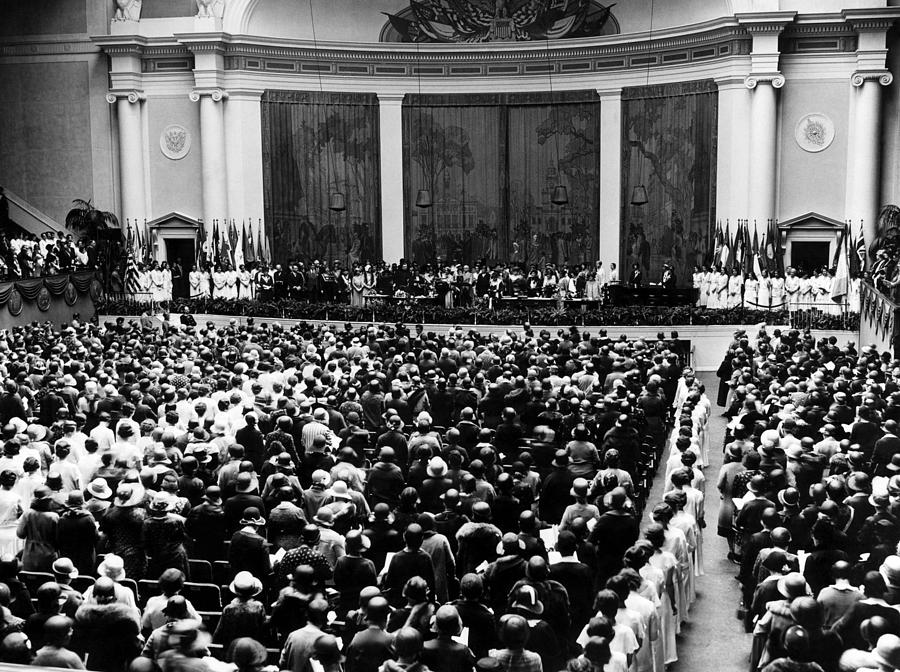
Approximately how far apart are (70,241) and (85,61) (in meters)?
7.58

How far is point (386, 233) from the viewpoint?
123ft

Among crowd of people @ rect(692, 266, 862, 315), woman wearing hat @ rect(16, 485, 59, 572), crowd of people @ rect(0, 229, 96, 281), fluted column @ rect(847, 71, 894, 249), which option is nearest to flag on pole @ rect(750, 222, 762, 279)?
crowd of people @ rect(692, 266, 862, 315)

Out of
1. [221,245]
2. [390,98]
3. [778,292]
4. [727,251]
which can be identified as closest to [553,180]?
[390,98]

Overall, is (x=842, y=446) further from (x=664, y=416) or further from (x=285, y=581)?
(x=285, y=581)

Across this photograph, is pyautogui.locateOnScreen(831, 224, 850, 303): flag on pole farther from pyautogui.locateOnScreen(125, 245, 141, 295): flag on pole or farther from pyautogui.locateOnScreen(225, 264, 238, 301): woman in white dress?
pyautogui.locateOnScreen(125, 245, 141, 295): flag on pole

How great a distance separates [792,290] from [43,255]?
888 inches

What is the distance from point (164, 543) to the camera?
9484mm

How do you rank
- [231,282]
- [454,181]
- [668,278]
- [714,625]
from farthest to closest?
[454,181] → [231,282] → [668,278] → [714,625]

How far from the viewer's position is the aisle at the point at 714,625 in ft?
33.7

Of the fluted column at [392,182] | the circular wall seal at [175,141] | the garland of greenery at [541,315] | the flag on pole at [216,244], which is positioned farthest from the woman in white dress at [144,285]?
the fluted column at [392,182]

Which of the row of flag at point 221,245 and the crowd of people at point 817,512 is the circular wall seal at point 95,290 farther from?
the crowd of people at point 817,512

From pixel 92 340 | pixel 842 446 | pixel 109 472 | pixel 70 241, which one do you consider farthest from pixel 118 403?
pixel 70 241

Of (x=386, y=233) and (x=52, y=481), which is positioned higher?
(x=386, y=233)

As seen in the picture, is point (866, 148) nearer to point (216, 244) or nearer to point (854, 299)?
point (854, 299)
